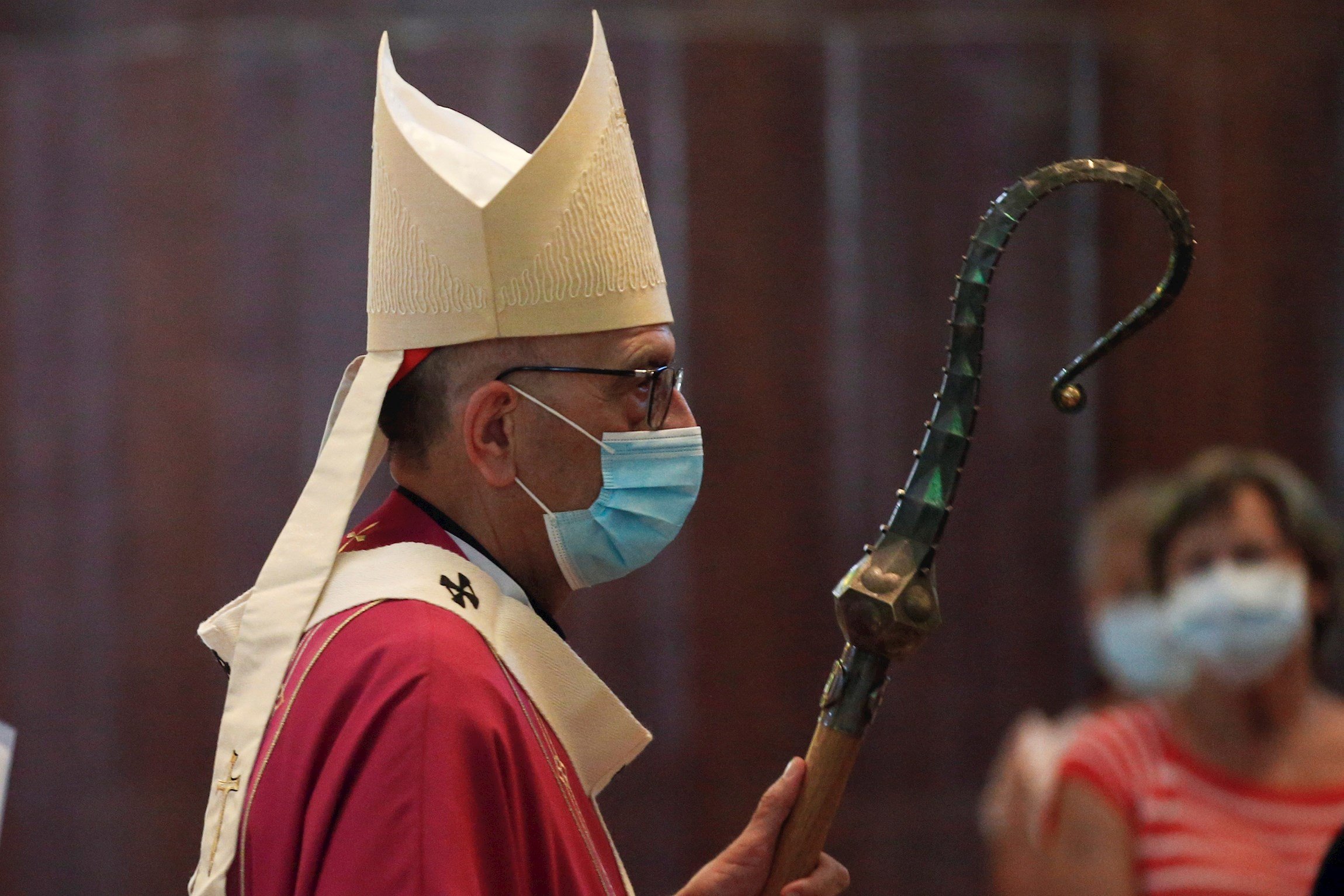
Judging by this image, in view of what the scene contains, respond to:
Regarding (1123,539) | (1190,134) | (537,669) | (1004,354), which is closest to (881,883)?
(1123,539)

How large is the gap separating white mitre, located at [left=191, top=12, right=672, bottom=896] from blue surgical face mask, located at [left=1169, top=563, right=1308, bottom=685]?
1.76 meters

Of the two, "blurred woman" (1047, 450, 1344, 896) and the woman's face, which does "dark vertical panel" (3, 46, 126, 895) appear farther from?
the woman's face

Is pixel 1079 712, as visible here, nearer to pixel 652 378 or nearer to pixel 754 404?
pixel 754 404

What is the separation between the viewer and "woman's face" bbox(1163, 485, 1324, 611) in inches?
132

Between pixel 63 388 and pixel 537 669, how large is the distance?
3.36m

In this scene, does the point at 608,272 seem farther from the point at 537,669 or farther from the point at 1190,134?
the point at 1190,134

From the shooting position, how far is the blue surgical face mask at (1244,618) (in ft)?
10.9

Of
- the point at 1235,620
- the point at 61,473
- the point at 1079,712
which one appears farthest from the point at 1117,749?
the point at 61,473

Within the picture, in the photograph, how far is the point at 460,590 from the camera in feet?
6.04

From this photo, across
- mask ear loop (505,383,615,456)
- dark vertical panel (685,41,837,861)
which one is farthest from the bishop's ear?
dark vertical panel (685,41,837,861)

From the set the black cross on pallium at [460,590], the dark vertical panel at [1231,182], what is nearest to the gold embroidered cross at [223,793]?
the black cross on pallium at [460,590]

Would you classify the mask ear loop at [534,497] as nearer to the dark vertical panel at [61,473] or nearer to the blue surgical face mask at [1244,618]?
the blue surgical face mask at [1244,618]

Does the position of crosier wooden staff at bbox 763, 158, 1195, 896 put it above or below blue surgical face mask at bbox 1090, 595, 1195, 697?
above

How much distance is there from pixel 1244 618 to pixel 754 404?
1.84 m
